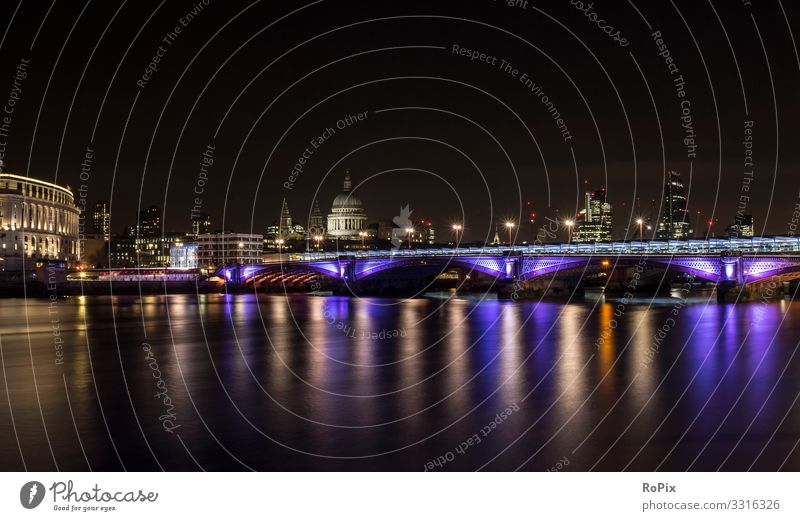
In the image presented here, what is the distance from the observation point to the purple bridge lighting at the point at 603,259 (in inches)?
2403

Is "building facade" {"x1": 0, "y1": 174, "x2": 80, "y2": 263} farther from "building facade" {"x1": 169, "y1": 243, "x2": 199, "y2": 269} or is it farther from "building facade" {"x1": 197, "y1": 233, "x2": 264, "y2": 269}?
"building facade" {"x1": 169, "y1": 243, "x2": 199, "y2": 269}

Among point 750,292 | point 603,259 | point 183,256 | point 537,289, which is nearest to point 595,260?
point 603,259

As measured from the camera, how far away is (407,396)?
24.9 m

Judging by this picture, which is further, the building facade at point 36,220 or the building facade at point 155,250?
the building facade at point 155,250

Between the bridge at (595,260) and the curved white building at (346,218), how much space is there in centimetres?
5276

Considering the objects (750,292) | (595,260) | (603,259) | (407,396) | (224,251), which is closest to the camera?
(407,396)

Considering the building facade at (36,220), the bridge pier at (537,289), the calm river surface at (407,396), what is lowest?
the bridge pier at (537,289)

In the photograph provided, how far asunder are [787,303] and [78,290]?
79320 mm

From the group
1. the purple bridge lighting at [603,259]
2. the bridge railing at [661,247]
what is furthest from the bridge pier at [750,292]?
the bridge railing at [661,247]

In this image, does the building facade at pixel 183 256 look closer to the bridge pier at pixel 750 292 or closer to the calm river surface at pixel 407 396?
the bridge pier at pixel 750 292

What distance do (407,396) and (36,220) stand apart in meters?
110

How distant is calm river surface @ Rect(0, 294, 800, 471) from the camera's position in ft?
57.1

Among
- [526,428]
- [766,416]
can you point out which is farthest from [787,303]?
[526,428]

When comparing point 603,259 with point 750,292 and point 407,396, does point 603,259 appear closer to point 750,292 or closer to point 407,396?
point 750,292
